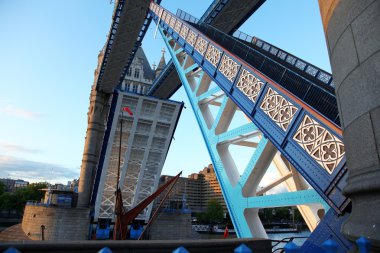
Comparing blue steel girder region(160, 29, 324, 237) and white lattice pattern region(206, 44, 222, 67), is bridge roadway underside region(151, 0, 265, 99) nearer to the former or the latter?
white lattice pattern region(206, 44, 222, 67)

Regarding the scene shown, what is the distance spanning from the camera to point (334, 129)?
556cm

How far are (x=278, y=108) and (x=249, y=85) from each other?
1.75 meters

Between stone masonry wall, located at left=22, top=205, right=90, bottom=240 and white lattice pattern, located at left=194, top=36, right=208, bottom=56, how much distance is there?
25707 mm

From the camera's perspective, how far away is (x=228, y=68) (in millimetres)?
10414

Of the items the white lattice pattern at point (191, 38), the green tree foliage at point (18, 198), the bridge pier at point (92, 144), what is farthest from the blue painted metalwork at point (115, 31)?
the green tree foliage at point (18, 198)

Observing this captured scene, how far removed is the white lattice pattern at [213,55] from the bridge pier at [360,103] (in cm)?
773

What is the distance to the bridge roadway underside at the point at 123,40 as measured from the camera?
2468 centimetres

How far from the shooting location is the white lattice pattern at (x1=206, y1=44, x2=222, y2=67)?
449 inches

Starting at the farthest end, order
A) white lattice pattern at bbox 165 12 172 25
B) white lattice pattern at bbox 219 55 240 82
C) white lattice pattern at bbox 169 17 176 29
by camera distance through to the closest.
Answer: white lattice pattern at bbox 165 12 172 25 < white lattice pattern at bbox 169 17 176 29 < white lattice pattern at bbox 219 55 240 82

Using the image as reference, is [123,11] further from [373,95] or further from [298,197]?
[373,95]

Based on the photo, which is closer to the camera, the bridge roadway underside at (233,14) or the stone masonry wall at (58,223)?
the bridge roadway underside at (233,14)

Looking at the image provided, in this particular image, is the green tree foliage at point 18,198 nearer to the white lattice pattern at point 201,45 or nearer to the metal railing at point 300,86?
the white lattice pattern at point 201,45

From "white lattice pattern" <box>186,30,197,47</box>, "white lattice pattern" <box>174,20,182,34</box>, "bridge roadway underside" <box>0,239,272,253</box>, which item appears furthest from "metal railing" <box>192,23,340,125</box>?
"white lattice pattern" <box>174,20,182,34</box>

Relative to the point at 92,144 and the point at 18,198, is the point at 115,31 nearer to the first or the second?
the point at 92,144
